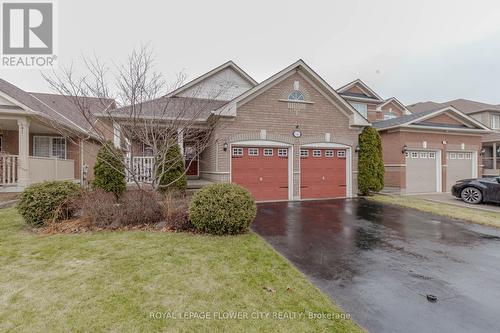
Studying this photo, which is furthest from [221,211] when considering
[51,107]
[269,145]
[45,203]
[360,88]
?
[360,88]

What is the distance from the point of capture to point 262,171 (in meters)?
11.8

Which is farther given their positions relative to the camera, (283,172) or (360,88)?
(360,88)

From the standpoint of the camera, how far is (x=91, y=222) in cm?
652

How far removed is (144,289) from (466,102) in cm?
3744

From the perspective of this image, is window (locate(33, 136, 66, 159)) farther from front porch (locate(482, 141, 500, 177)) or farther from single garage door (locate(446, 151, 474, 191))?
front porch (locate(482, 141, 500, 177))

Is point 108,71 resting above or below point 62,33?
below

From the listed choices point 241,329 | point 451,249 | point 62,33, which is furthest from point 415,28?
point 62,33

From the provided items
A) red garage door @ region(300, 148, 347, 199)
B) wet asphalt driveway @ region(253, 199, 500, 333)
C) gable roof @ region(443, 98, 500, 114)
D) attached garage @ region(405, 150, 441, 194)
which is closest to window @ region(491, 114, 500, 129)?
gable roof @ region(443, 98, 500, 114)

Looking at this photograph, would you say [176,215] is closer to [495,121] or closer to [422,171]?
[422,171]

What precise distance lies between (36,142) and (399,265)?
721 inches

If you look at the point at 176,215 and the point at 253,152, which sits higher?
the point at 253,152

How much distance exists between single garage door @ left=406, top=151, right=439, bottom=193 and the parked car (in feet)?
8.65

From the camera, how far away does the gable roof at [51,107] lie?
1020cm

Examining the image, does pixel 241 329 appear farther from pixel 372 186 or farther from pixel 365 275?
pixel 372 186
